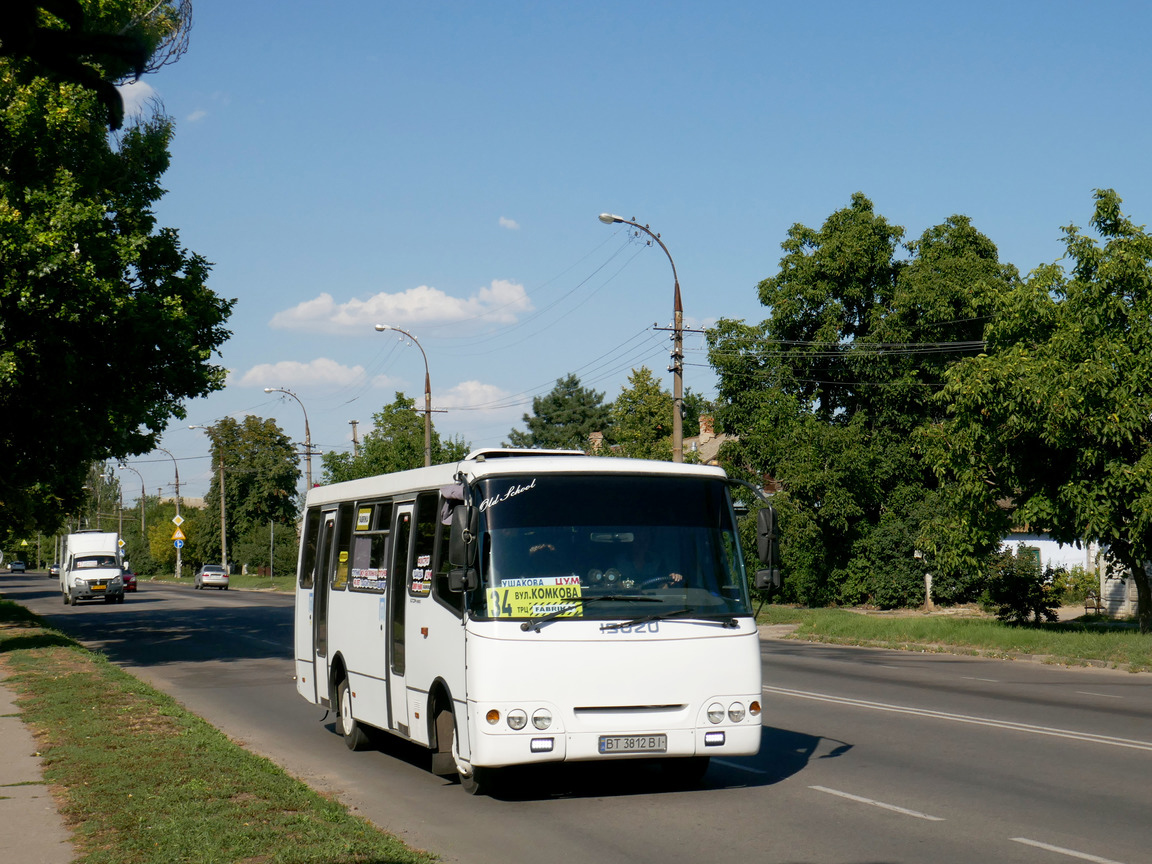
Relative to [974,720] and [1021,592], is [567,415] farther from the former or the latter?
[974,720]

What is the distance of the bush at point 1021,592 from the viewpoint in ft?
99.1

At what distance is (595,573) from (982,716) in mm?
7271

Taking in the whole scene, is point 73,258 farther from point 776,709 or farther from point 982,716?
point 982,716

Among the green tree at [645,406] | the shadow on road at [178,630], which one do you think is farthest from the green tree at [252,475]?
the shadow on road at [178,630]

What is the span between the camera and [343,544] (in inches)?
519

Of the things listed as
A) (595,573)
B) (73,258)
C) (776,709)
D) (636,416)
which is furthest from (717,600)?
(636,416)

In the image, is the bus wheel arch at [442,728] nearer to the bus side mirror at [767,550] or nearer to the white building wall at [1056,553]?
the bus side mirror at [767,550]

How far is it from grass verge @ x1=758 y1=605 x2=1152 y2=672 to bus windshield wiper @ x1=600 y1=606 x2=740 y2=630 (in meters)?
15.1

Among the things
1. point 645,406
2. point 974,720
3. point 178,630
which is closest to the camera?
point 974,720

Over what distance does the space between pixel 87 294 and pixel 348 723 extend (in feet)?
41.7

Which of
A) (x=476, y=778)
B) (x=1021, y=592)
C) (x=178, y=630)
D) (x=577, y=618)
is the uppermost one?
(x=577, y=618)

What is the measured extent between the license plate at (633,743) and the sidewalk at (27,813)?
357cm

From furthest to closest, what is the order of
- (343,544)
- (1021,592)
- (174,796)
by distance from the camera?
(1021,592) → (343,544) → (174,796)

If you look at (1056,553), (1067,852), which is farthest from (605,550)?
(1056,553)
